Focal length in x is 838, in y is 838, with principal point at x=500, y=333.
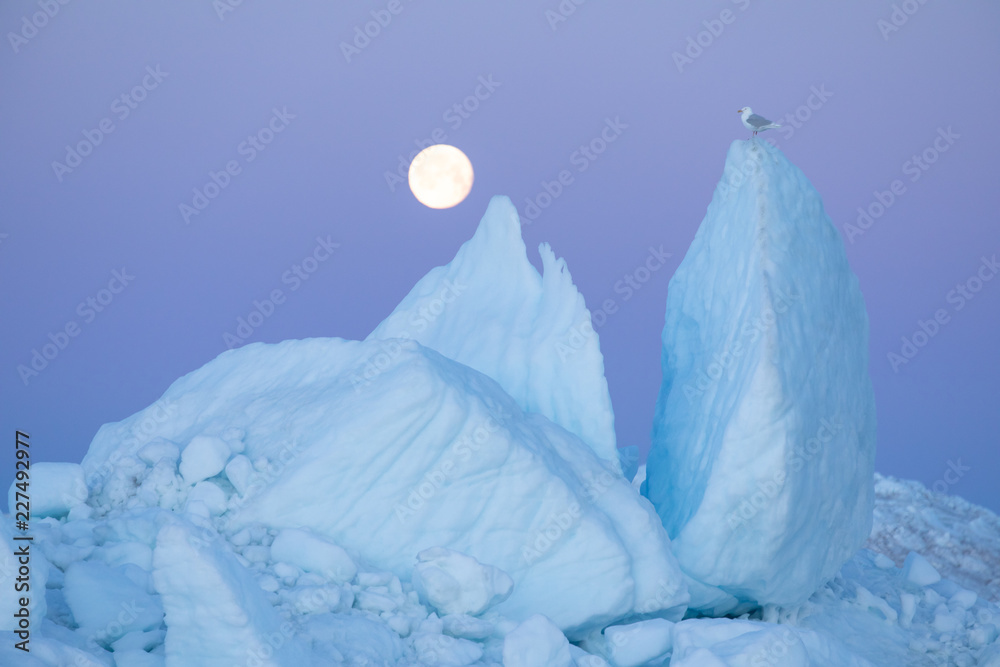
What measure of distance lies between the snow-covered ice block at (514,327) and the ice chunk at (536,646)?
8.25 feet

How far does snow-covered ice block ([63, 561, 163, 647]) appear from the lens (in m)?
4.60

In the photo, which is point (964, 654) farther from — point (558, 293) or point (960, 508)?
point (960, 508)

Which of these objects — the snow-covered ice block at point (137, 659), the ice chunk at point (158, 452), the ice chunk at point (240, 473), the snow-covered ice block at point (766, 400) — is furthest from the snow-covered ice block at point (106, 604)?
the snow-covered ice block at point (766, 400)

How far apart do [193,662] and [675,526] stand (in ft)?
15.5

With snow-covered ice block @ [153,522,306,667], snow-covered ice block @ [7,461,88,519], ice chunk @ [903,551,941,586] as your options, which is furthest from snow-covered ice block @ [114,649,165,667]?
ice chunk @ [903,551,941,586]

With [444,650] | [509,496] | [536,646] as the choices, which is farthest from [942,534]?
[444,650]

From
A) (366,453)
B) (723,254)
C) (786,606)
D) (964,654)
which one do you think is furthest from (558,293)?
(964,654)

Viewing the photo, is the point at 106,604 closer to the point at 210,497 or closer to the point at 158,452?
the point at 210,497

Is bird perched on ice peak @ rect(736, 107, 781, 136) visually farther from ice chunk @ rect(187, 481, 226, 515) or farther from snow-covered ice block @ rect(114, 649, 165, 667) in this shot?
snow-covered ice block @ rect(114, 649, 165, 667)

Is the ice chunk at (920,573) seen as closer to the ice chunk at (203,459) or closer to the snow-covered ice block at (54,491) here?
the ice chunk at (203,459)

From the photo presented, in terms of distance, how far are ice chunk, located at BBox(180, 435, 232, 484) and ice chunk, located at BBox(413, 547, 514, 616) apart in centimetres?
196

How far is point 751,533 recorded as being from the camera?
22.3 ft

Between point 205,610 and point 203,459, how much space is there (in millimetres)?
2585

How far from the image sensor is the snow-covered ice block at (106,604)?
460 centimetres
